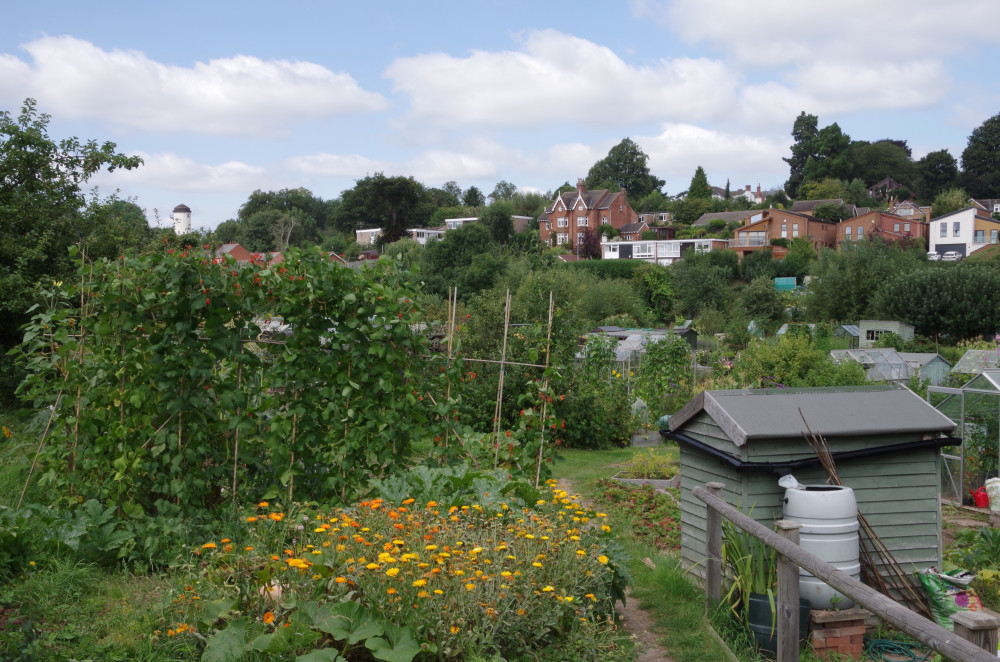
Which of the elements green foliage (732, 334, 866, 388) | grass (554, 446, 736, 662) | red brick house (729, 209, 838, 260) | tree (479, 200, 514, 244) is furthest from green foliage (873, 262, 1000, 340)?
red brick house (729, 209, 838, 260)

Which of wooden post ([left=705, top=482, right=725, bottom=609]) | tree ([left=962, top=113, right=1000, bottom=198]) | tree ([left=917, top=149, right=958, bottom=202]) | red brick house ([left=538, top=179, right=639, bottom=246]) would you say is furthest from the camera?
tree ([left=917, top=149, right=958, bottom=202])

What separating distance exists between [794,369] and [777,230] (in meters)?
51.5

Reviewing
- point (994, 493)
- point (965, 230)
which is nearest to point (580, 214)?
point (965, 230)

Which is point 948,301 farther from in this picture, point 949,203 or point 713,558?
point 949,203

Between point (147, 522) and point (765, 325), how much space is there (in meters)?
35.5

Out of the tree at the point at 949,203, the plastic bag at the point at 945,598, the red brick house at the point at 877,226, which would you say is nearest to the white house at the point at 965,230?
Answer: the red brick house at the point at 877,226

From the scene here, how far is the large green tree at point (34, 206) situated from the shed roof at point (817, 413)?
27.2 ft

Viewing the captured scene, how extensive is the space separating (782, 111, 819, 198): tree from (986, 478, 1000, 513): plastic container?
87447mm

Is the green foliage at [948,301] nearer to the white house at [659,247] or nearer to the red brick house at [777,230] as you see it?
the red brick house at [777,230]

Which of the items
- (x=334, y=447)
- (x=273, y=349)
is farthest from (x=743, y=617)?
(x=273, y=349)

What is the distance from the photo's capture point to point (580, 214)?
73.6m

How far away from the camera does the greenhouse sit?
10234 mm

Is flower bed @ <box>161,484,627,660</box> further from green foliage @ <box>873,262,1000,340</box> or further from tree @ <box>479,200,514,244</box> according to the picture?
tree @ <box>479,200,514,244</box>

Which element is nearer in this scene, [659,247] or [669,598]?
[669,598]
